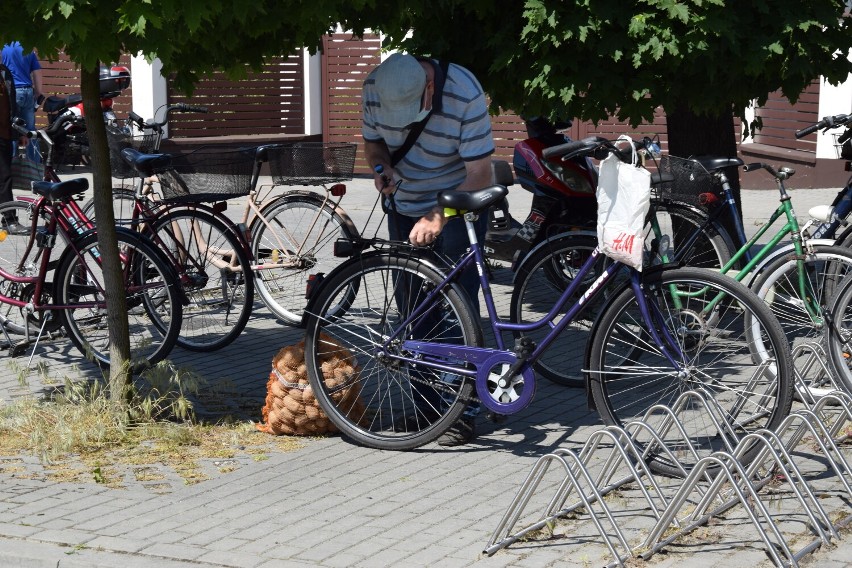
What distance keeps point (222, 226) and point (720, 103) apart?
9.78 feet

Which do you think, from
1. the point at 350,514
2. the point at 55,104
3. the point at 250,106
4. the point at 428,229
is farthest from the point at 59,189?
the point at 250,106

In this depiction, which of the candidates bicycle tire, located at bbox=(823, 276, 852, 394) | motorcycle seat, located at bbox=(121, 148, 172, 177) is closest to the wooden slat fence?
motorcycle seat, located at bbox=(121, 148, 172, 177)

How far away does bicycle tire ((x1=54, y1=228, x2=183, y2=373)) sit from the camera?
7.06 m

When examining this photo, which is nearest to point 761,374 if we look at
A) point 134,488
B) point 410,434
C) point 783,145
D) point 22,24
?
point 410,434

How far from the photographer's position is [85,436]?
5941mm

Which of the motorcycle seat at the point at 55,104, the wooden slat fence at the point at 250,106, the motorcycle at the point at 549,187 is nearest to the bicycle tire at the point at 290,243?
the motorcycle at the point at 549,187

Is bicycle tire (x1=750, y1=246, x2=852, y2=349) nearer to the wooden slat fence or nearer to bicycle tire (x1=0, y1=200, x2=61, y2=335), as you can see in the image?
bicycle tire (x1=0, y1=200, x2=61, y2=335)

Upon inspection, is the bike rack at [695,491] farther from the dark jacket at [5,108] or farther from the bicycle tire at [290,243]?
the dark jacket at [5,108]

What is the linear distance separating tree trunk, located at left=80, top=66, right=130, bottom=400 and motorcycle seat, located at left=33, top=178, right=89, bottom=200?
1.01 m

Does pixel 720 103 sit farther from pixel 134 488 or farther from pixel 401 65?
pixel 134 488

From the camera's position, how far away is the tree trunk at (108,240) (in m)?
6.23

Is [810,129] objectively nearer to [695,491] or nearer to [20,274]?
[695,491]

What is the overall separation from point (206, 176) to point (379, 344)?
8.16 feet

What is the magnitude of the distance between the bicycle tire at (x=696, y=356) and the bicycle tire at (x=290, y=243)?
3183mm
